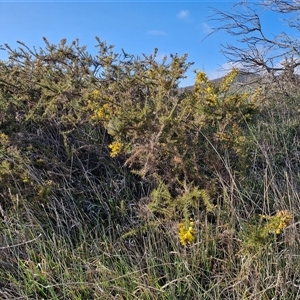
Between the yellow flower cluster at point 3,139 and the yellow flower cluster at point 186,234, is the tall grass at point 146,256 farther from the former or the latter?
the yellow flower cluster at point 3,139

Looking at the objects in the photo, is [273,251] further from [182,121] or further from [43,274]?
[43,274]

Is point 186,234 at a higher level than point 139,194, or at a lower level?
lower

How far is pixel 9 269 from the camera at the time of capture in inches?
83.4

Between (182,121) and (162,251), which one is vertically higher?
(182,121)

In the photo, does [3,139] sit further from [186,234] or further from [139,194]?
[186,234]

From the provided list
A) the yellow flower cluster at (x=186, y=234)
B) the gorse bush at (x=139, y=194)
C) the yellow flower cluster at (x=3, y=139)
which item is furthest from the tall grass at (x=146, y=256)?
the yellow flower cluster at (x=3, y=139)

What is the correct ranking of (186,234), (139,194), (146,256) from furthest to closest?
(139,194), (146,256), (186,234)

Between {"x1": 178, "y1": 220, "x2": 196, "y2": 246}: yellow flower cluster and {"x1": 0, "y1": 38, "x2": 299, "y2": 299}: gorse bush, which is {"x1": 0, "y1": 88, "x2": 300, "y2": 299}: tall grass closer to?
{"x1": 0, "y1": 38, "x2": 299, "y2": 299}: gorse bush

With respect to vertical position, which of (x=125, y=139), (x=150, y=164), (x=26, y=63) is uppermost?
(x=26, y=63)

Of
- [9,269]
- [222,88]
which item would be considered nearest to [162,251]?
[9,269]

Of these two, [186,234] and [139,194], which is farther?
[139,194]

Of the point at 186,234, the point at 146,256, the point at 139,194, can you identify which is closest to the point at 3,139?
the point at 139,194

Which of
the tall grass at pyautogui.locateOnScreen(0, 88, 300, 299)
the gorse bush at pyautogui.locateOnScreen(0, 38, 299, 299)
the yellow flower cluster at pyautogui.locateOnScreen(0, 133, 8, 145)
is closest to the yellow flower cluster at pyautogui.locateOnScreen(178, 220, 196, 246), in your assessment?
the gorse bush at pyautogui.locateOnScreen(0, 38, 299, 299)

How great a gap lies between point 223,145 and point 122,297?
4.18ft
